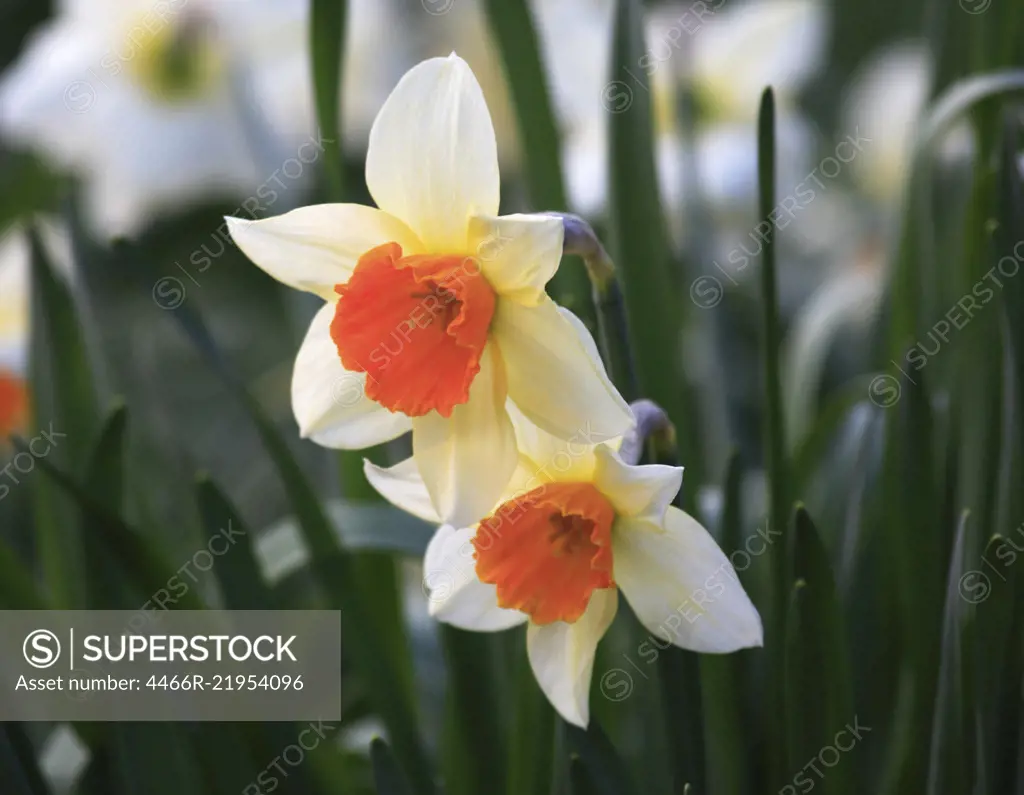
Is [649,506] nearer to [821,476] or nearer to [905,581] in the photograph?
[905,581]

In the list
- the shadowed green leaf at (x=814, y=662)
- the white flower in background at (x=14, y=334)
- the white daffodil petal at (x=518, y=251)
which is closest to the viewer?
the white daffodil petal at (x=518, y=251)

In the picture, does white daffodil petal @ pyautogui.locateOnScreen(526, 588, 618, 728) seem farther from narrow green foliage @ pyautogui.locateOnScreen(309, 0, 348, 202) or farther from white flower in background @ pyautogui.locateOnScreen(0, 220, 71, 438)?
Answer: white flower in background @ pyautogui.locateOnScreen(0, 220, 71, 438)

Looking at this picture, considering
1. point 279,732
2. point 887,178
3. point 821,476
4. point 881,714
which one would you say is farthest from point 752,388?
point 279,732

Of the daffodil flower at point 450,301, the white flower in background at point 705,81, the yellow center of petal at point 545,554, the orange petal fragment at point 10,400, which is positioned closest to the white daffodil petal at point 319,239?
the daffodil flower at point 450,301

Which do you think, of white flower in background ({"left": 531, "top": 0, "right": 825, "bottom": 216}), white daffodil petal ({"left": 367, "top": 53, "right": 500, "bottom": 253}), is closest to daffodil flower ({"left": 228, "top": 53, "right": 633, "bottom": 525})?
white daffodil petal ({"left": 367, "top": 53, "right": 500, "bottom": 253})

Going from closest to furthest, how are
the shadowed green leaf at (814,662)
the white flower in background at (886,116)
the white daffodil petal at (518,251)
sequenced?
the white daffodil petal at (518,251) → the shadowed green leaf at (814,662) → the white flower in background at (886,116)

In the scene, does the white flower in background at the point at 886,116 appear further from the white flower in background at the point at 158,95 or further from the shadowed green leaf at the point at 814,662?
the shadowed green leaf at the point at 814,662

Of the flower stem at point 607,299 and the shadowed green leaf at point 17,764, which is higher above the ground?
the flower stem at point 607,299
